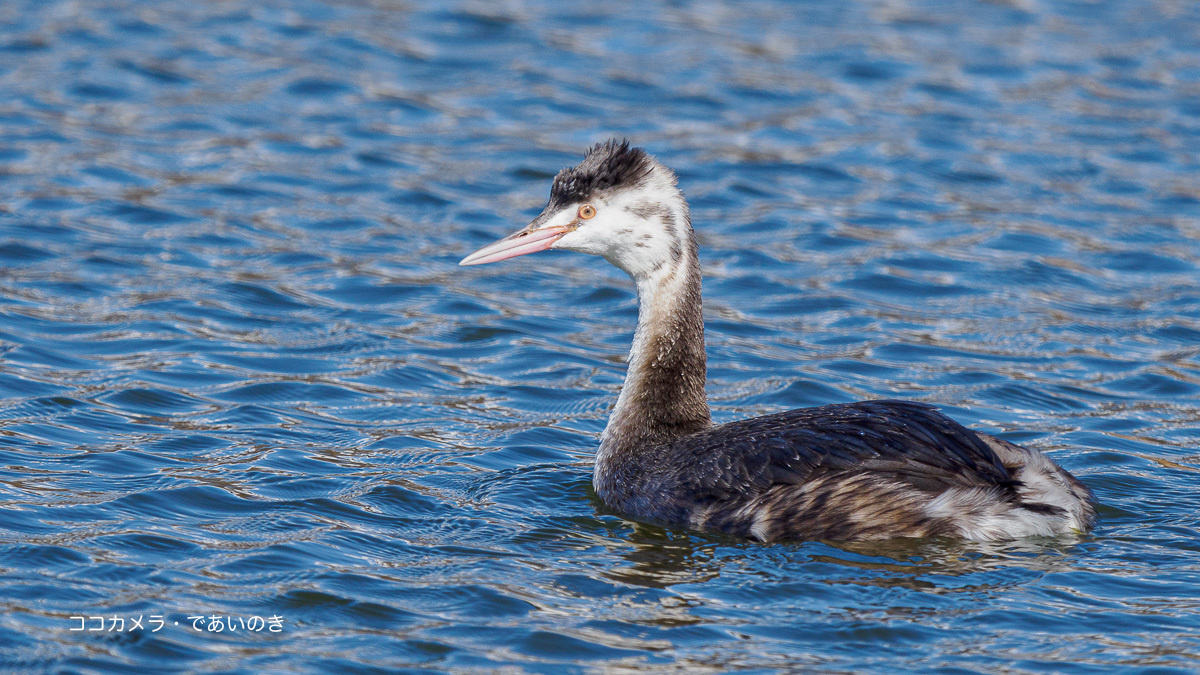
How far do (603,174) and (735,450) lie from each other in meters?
1.56

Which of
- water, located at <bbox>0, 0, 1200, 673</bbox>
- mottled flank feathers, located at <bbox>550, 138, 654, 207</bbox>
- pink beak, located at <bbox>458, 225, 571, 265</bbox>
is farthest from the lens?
pink beak, located at <bbox>458, 225, 571, 265</bbox>

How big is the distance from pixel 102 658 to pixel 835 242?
7577 millimetres

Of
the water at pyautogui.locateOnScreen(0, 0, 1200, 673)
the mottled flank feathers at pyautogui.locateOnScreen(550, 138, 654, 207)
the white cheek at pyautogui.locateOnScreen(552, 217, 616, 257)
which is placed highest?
the mottled flank feathers at pyautogui.locateOnScreen(550, 138, 654, 207)

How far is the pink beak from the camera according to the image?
8070mm

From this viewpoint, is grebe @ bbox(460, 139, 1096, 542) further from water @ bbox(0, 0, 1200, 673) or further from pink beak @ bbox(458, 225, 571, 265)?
water @ bbox(0, 0, 1200, 673)

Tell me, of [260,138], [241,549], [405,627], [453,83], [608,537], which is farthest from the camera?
[453,83]

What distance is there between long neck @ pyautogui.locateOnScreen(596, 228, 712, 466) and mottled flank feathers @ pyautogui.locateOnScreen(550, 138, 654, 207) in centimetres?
36

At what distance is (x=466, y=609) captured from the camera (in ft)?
20.6

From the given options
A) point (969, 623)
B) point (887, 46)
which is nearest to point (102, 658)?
point (969, 623)

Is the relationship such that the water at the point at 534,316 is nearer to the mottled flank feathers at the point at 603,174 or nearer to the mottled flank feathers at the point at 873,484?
the mottled flank feathers at the point at 873,484

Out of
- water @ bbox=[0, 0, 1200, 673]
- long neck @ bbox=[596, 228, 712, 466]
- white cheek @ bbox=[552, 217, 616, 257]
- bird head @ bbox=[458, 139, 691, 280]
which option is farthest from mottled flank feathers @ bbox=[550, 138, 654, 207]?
water @ bbox=[0, 0, 1200, 673]

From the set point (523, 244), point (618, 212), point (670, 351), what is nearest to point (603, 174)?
point (618, 212)

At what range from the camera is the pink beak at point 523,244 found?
807 centimetres

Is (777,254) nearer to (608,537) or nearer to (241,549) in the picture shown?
(608,537)
